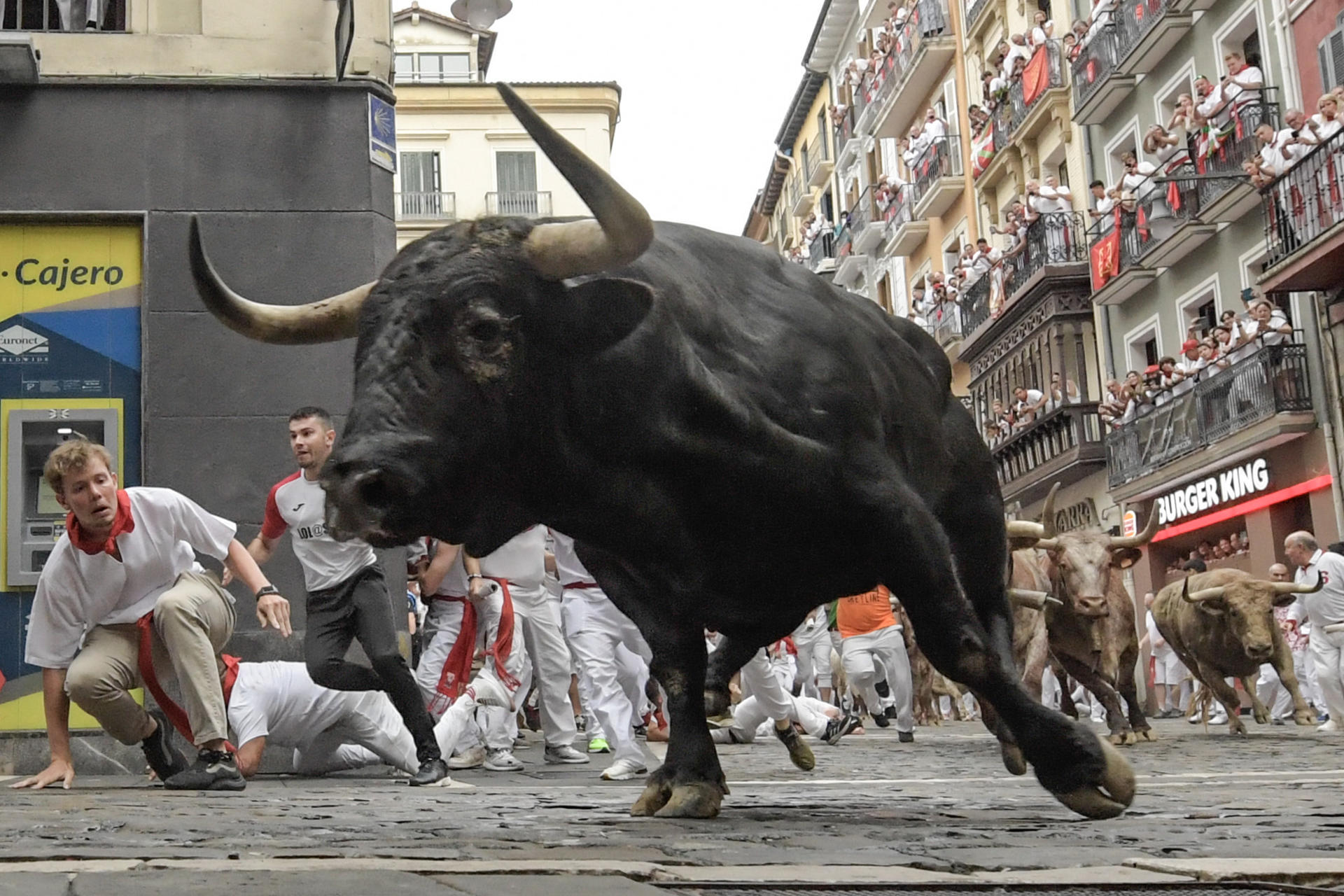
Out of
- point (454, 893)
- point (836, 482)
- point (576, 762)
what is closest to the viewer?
point (454, 893)

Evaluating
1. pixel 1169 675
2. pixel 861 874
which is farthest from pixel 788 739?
pixel 1169 675

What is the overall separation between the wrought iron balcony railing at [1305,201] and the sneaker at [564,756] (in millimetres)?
16257

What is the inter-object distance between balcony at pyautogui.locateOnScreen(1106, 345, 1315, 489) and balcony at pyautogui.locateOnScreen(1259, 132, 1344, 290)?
1659 millimetres

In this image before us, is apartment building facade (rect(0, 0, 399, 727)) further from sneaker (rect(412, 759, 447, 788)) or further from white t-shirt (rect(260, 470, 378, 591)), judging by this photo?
sneaker (rect(412, 759, 447, 788))

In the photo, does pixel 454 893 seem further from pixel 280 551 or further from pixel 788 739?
pixel 280 551

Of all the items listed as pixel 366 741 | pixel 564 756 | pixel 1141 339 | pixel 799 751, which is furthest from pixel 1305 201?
pixel 366 741

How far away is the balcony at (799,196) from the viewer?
67250 mm

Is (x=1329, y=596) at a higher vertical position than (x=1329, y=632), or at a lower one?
higher

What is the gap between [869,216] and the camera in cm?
5462

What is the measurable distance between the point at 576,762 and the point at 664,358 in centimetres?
639

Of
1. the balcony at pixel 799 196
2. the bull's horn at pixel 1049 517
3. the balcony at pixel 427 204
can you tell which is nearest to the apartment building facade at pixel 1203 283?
the bull's horn at pixel 1049 517

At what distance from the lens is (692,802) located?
5617 millimetres

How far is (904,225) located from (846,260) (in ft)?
26.0

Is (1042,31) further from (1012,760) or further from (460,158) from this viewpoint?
(1012,760)
